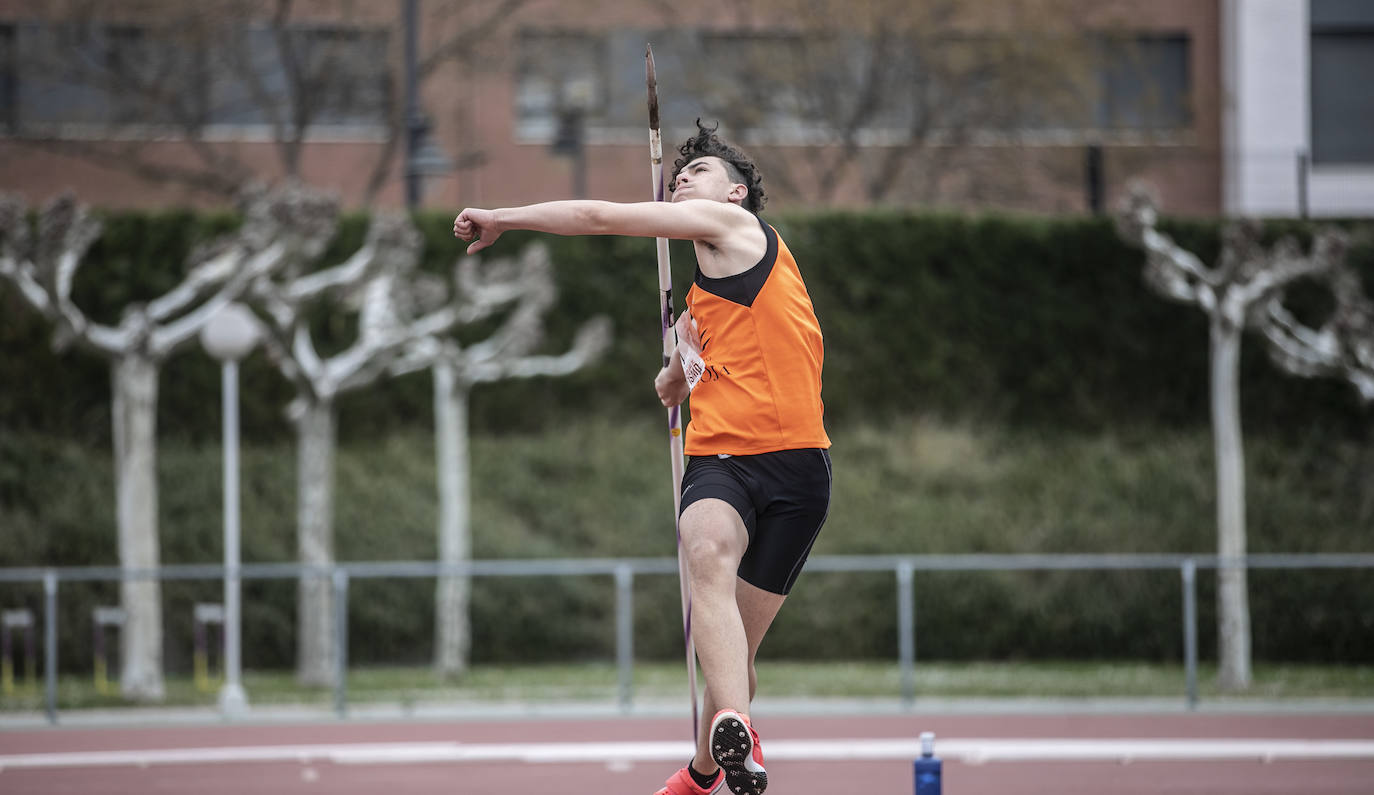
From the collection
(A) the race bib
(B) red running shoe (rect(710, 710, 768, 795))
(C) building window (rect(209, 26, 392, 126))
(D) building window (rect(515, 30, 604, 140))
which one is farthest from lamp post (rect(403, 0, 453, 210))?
(B) red running shoe (rect(710, 710, 768, 795))

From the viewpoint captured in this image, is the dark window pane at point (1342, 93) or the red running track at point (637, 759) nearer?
the red running track at point (637, 759)

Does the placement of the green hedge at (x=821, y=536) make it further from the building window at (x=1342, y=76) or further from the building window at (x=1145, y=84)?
the building window at (x=1342, y=76)

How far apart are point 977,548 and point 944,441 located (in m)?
2.08

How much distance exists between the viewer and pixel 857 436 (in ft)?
73.0

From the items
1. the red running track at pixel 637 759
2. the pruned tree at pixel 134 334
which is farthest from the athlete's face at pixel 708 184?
the pruned tree at pixel 134 334

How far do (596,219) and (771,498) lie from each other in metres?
1.12

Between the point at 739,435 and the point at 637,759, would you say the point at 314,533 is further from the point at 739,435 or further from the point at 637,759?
the point at 739,435

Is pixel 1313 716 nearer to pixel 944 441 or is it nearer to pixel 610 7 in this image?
pixel 944 441

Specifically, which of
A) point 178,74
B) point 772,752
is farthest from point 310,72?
point 772,752

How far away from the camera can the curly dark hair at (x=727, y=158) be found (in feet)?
19.0

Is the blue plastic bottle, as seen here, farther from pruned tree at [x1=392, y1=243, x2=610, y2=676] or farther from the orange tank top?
pruned tree at [x1=392, y1=243, x2=610, y2=676]

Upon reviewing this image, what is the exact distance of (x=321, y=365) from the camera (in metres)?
17.7

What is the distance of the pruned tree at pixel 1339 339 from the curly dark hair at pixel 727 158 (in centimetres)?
1125

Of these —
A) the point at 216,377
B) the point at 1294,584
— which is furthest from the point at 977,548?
the point at 216,377
